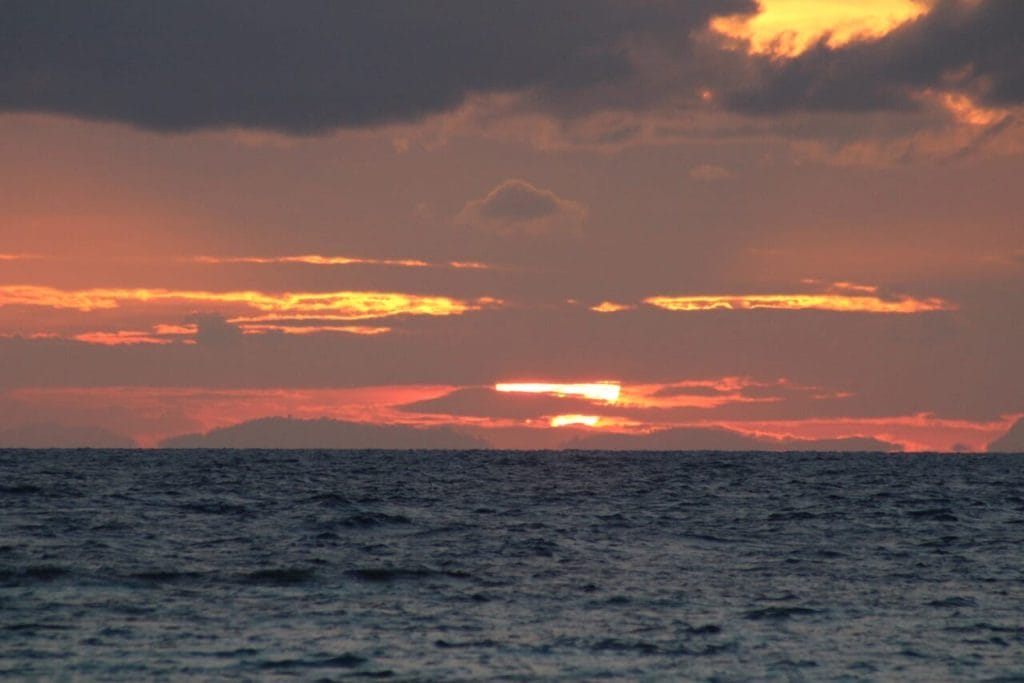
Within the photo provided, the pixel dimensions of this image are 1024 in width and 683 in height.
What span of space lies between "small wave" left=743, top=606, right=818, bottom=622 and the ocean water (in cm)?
13

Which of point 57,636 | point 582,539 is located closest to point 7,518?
point 582,539

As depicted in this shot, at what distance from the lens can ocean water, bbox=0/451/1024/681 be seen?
78.5 ft

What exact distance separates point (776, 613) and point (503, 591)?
22.1 feet

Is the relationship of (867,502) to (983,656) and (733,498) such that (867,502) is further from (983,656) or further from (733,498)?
(983,656)

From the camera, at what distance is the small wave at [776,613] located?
28.6m

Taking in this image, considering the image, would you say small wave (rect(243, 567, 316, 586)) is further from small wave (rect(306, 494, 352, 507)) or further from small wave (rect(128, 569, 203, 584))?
small wave (rect(306, 494, 352, 507))

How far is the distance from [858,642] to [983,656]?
236 cm

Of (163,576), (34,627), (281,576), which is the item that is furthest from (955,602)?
(34,627)

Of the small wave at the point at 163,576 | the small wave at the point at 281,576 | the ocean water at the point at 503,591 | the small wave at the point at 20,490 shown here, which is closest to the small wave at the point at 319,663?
the ocean water at the point at 503,591

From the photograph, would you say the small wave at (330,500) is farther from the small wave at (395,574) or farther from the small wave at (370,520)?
the small wave at (395,574)

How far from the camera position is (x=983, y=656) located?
82.6 ft

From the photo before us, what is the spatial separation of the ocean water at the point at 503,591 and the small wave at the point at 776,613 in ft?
0.42

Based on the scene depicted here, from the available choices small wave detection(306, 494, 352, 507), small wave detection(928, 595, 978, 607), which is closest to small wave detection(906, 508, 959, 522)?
small wave detection(928, 595, 978, 607)

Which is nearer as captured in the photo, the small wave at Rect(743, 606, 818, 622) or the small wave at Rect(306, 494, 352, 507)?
the small wave at Rect(743, 606, 818, 622)
